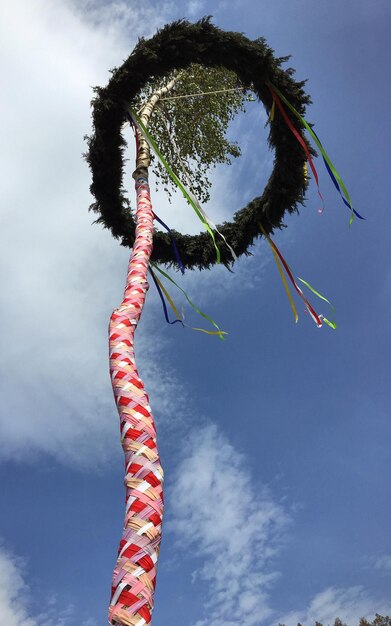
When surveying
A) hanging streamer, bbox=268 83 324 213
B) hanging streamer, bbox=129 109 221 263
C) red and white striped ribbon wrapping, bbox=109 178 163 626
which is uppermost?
hanging streamer, bbox=268 83 324 213

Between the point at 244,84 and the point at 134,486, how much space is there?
Result: 4624 mm

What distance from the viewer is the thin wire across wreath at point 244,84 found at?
5.25 meters

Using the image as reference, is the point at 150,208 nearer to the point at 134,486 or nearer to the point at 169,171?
the point at 169,171

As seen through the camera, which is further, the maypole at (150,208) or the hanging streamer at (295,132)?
the hanging streamer at (295,132)

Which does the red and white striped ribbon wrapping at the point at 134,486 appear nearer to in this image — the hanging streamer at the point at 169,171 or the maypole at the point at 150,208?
the maypole at the point at 150,208

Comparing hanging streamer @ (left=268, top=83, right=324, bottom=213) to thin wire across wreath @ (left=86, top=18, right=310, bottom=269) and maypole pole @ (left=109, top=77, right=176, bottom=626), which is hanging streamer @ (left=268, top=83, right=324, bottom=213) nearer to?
thin wire across wreath @ (left=86, top=18, right=310, bottom=269)

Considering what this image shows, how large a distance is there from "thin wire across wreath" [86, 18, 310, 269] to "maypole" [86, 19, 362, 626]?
1 cm

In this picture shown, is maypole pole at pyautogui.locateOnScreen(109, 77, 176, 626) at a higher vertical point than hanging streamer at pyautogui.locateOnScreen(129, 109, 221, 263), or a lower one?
lower

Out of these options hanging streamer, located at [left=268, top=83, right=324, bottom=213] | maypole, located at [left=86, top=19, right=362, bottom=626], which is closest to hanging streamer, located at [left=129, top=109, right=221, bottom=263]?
maypole, located at [left=86, top=19, right=362, bottom=626]

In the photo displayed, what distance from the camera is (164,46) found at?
17.4ft

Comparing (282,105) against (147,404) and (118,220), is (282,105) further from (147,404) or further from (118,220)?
(147,404)

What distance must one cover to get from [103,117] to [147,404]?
379 cm

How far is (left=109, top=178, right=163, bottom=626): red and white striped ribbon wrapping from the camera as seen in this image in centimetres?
223

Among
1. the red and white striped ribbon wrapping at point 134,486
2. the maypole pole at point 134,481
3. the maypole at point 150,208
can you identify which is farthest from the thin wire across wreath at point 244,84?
the red and white striped ribbon wrapping at point 134,486
